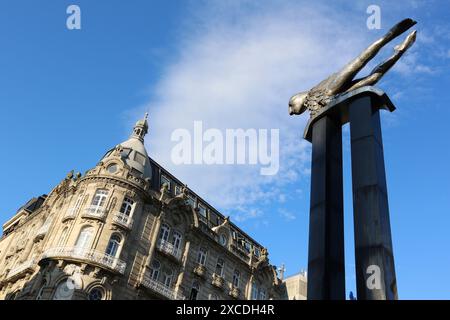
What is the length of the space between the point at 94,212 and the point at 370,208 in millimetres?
26349

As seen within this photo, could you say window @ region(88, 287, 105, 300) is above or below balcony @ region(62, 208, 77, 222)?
below

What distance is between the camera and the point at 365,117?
17.4 metres

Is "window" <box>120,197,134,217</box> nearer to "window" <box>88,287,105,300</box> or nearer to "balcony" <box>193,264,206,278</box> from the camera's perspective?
"window" <box>88,287,105,300</box>

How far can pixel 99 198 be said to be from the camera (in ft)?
121

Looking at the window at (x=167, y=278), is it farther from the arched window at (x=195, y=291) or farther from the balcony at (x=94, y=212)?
the balcony at (x=94, y=212)

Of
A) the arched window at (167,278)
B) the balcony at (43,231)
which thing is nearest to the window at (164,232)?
the arched window at (167,278)

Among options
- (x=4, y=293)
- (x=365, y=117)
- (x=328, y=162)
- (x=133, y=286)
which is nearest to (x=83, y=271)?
(x=133, y=286)

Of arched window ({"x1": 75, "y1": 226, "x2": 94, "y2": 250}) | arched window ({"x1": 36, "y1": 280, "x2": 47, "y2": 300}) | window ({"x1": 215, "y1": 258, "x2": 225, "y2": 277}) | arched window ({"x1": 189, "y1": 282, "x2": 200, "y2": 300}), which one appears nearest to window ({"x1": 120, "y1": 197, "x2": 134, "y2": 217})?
arched window ({"x1": 75, "y1": 226, "x2": 94, "y2": 250})

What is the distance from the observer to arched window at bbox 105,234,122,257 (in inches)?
1347

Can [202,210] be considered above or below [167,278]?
above

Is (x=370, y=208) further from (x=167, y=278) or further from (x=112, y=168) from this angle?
(x=112, y=168)

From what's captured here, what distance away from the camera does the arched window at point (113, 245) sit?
34.2 meters

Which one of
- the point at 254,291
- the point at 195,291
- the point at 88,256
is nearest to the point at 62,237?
the point at 88,256

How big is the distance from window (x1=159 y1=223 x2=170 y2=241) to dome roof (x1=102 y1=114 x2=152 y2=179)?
16.6ft
